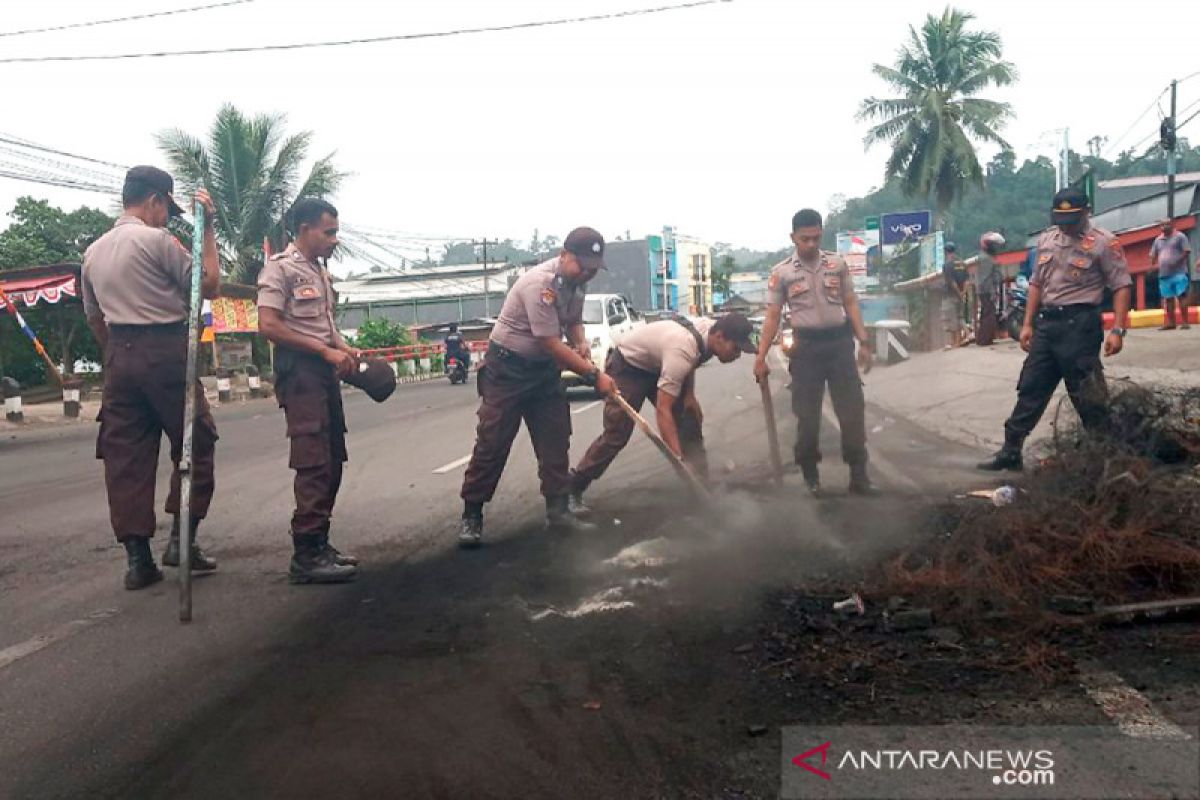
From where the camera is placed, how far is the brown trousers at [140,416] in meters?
4.77

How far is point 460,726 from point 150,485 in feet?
8.48

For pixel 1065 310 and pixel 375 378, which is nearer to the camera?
pixel 375 378

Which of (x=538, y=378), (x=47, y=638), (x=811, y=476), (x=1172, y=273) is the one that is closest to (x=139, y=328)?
(x=47, y=638)

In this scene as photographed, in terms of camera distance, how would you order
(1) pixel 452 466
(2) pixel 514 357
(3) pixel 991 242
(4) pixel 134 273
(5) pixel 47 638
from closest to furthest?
Answer: 1. (5) pixel 47 638
2. (4) pixel 134 273
3. (2) pixel 514 357
4. (1) pixel 452 466
5. (3) pixel 991 242

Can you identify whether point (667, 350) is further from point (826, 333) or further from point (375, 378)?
point (375, 378)

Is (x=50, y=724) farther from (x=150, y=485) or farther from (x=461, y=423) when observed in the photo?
(x=461, y=423)

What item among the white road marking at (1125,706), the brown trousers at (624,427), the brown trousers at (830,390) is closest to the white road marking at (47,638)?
the brown trousers at (624,427)

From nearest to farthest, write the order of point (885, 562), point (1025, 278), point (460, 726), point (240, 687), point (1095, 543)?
point (460, 726) < point (240, 687) < point (1095, 543) < point (885, 562) < point (1025, 278)

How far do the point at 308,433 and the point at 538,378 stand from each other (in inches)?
54.2

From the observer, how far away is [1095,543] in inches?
161

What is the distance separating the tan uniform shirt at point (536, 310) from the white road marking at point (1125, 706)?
3.17 metres

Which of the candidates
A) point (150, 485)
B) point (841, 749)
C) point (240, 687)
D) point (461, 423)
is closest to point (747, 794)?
point (841, 749)

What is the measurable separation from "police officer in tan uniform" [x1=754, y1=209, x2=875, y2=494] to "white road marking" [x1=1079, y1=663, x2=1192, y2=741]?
325 cm

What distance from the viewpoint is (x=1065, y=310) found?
662 centimetres
